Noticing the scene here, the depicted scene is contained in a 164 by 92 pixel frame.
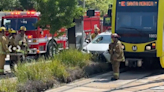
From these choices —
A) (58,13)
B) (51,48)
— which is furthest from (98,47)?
(58,13)

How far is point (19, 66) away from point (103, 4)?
3594 cm

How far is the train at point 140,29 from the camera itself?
42.7ft

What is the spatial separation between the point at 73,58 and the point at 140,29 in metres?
2.70

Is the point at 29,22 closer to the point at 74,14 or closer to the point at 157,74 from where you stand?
the point at 74,14

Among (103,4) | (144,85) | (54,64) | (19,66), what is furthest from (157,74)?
(103,4)

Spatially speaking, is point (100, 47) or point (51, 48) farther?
point (51, 48)

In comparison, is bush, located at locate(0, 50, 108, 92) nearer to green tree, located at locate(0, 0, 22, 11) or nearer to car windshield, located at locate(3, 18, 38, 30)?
car windshield, located at locate(3, 18, 38, 30)

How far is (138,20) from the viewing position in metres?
13.5

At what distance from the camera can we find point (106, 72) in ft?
45.9

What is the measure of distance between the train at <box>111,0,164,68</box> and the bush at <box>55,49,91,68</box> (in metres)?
1.56

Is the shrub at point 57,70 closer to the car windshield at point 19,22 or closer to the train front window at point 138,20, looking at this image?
the train front window at point 138,20

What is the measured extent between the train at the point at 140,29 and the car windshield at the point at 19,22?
4.57 metres

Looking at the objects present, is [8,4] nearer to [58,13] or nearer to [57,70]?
[58,13]

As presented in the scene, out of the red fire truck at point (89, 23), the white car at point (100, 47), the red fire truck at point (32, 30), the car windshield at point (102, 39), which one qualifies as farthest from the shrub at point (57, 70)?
the red fire truck at point (89, 23)
